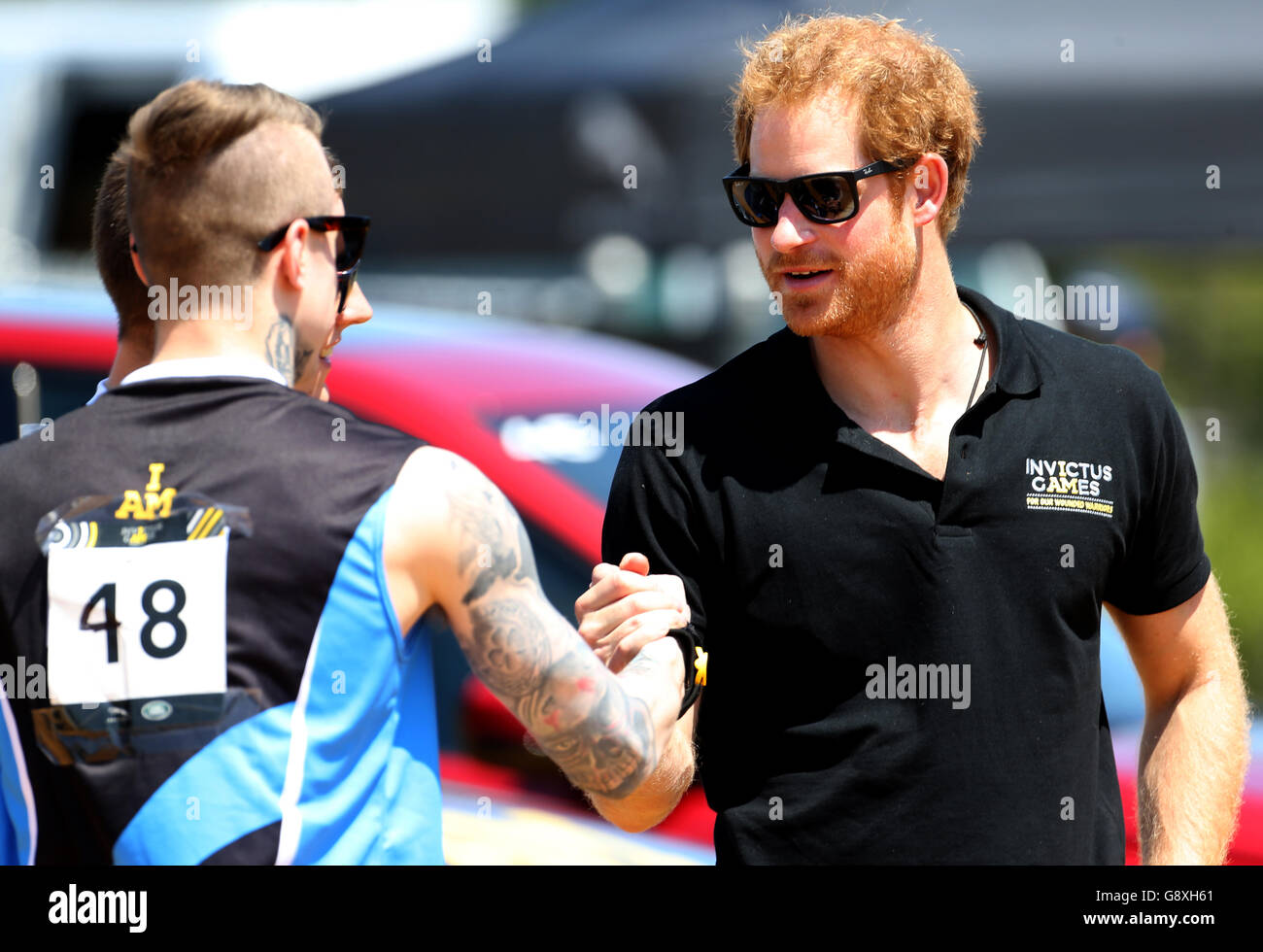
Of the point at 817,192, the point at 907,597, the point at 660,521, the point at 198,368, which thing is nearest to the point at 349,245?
the point at 198,368

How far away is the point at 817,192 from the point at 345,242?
81 centimetres

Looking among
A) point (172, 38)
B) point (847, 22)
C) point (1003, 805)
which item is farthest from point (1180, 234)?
point (172, 38)

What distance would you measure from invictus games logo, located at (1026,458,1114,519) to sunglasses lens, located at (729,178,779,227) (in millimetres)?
621

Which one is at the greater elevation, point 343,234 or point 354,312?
point 343,234

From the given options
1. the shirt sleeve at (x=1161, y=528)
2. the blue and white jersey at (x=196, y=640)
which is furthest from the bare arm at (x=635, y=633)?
the shirt sleeve at (x=1161, y=528)

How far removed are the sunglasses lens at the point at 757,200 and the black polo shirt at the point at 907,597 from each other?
29 cm

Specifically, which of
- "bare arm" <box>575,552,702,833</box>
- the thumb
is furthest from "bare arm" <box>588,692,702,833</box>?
the thumb

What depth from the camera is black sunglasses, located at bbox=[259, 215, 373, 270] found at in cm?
227

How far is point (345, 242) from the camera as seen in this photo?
2.43 metres

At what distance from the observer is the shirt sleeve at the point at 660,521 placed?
2533 millimetres

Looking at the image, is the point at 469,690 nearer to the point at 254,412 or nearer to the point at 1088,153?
the point at 254,412

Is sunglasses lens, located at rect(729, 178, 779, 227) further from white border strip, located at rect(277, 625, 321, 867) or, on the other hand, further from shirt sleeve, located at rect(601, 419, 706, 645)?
white border strip, located at rect(277, 625, 321, 867)

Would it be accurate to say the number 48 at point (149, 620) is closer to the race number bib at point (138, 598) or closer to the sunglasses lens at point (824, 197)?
the race number bib at point (138, 598)

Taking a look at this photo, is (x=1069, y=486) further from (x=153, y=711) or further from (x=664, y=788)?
(x=153, y=711)
